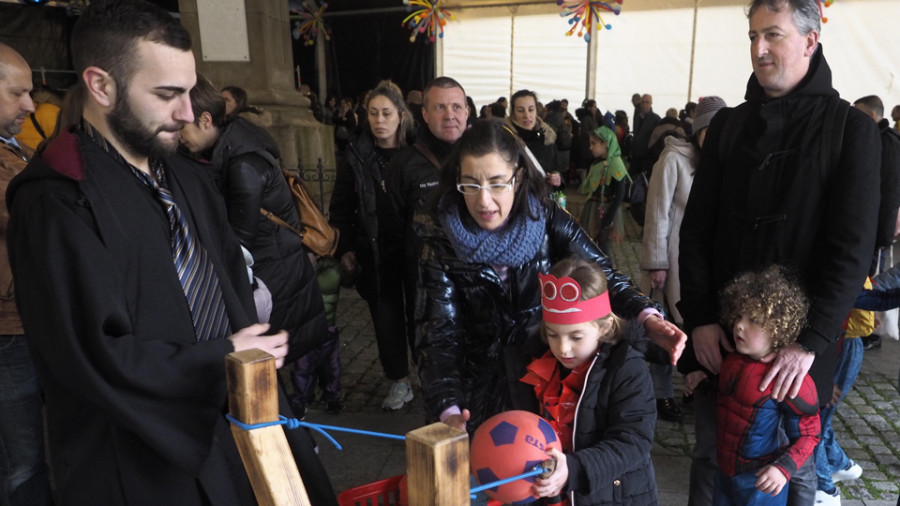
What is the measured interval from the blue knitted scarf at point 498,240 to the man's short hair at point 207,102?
5.23 ft

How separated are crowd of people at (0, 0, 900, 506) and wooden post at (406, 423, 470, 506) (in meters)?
0.64

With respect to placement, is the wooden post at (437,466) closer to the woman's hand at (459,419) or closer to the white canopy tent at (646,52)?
the woman's hand at (459,419)

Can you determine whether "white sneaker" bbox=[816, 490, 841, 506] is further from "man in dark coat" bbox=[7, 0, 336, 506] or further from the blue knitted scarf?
"man in dark coat" bbox=[7, 0, 336, 506]

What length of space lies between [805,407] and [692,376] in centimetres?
45

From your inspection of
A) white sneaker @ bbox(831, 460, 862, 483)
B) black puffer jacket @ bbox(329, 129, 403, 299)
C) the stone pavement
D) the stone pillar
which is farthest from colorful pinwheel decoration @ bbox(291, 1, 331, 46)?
white sneaker @ bbox(831, 460, 862, 483)

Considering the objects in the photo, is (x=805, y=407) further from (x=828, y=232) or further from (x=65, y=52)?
(x=65, y=52)

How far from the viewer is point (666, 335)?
2062 millimetres

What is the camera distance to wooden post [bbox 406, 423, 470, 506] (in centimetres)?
105

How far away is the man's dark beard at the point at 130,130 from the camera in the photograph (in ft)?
5.24

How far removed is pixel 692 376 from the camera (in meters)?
2.62

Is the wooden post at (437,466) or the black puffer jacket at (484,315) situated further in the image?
the black puffer jacket at (484,315)

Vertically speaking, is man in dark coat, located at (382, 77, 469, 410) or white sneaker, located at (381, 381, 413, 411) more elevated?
man in dark coat, located at (382, 77, 469, 410)

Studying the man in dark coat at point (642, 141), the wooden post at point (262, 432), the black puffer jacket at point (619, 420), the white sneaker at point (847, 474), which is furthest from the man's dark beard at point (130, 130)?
the man in dark coat at point (642, 141)

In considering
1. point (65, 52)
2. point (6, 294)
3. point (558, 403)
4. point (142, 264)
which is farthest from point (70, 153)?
point (65, 52)
